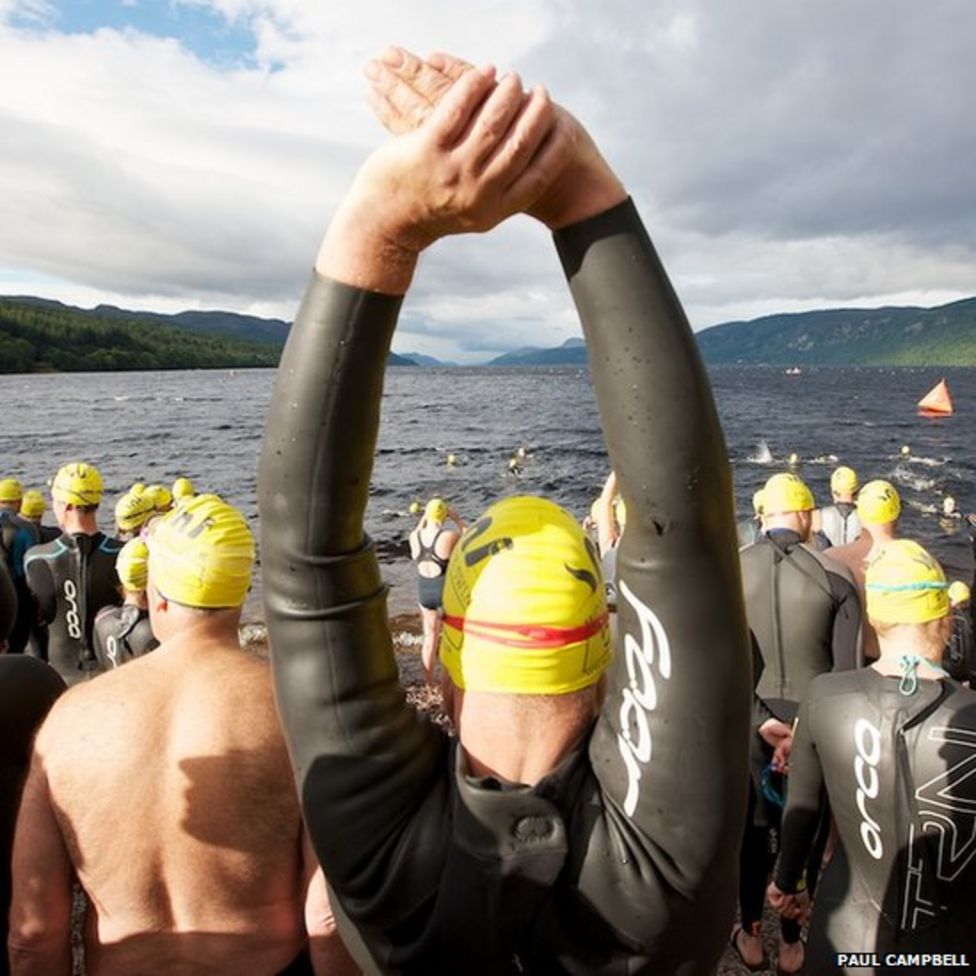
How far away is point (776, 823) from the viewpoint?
5211mm

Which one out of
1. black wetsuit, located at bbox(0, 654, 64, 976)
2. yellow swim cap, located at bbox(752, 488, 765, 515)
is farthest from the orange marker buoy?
black wetsuit, located at bbox(0, 654, 64, 976)

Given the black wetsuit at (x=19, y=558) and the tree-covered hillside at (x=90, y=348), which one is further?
the tree-covered hillside at (x=90, y=348)

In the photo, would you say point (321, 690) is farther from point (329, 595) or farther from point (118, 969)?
point (118, 969)

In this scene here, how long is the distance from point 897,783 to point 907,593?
86 centimetres

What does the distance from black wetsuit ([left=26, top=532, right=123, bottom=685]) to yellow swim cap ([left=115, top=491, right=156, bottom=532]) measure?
4.27 feet

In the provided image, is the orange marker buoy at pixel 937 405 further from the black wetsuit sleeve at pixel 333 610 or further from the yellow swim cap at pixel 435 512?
the black wetsuit sleeve at pixel 333 610

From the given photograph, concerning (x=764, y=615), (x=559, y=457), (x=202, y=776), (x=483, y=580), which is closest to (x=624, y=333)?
(x=483, y=580)

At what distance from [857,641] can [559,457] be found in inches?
1371

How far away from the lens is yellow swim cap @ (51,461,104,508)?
6.96 metres

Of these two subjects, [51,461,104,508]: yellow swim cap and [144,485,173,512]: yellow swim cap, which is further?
[144,485,173,512]: yellow swim cap

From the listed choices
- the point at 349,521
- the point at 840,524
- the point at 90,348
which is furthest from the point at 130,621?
the point at 90,348

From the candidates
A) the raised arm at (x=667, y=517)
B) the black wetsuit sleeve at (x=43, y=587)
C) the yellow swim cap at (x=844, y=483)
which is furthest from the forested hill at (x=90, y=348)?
the raised arm at (x=667, y=517)

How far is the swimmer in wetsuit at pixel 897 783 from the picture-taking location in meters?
2.98

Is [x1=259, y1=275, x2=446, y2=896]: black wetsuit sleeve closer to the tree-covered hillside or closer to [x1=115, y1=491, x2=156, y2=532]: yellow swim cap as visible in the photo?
[x1=115, y1=491, x2=156, y2=532]: yellow swim cap
